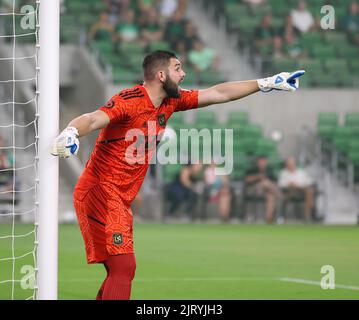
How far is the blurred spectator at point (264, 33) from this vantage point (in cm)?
2617

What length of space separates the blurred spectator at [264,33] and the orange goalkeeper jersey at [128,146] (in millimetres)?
18265

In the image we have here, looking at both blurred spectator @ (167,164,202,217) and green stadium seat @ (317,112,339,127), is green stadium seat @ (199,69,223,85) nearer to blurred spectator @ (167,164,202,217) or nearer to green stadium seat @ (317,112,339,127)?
green stadium seat @ (317,112,339,127)

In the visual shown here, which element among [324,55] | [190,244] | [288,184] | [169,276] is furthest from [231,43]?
[169,276]

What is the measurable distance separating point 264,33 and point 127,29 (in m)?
3.46

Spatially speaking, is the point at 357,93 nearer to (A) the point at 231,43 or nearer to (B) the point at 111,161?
(A) the point at 231,43

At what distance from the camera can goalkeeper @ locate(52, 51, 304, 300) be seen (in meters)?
7.87

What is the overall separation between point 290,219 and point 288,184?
29.8 inches

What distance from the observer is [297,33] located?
26547 millimetres

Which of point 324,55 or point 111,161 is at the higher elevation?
point 324,55

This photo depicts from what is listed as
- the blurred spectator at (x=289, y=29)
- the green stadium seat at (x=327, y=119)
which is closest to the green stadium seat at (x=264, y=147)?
the green stadium seat at (x=327, y=119)

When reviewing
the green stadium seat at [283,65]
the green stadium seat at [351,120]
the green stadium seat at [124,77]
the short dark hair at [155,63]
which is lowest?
the short dark hair at [155,63]

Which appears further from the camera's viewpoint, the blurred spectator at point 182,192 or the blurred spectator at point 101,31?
the blurred spectator at point 101,31

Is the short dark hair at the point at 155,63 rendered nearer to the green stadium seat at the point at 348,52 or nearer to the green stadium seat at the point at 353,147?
the green stadium seat at the point at 353,147

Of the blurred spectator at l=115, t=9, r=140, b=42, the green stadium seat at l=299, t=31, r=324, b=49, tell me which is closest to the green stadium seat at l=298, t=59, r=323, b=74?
the green stadium seat at l=299, t=31, r=324, b=49
